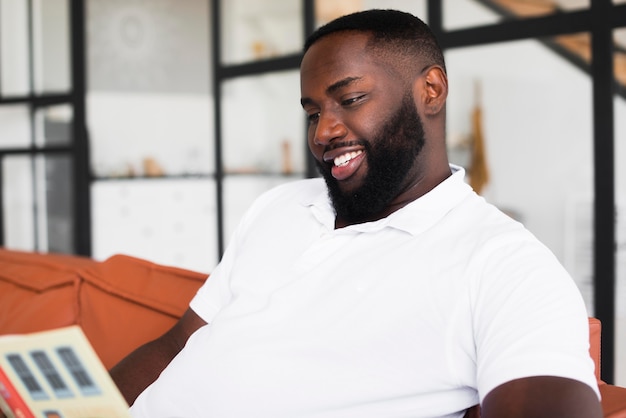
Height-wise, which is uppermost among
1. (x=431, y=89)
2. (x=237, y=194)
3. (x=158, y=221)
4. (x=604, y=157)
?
(x=431, y=89)

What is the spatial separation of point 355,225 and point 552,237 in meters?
1.85

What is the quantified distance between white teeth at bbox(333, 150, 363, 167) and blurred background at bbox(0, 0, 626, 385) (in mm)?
1692

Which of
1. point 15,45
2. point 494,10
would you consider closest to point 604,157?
point 494,10

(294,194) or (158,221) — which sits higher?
(294,194)

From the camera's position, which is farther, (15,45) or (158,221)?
(158,221)

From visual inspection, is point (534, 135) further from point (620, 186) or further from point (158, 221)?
point (158, 221)

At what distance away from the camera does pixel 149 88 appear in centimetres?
575

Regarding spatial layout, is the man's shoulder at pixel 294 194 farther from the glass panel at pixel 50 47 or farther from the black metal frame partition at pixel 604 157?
the glass panel at pixel 50 47

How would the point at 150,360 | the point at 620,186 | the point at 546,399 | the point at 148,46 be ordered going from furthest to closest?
the point at 148,46
the point at 620,186
the point at 150,360
the point at 546,399

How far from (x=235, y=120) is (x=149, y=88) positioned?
1794 mm

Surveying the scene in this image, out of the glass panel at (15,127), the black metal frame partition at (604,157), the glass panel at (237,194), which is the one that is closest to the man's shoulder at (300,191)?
the black metal frame partition at (604,157)

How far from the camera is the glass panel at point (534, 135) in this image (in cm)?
275

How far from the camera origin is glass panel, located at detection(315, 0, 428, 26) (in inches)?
127

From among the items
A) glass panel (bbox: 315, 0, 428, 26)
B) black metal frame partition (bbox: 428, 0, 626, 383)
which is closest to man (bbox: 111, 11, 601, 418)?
black metal frame partition (bbox: 428, 0, 626, 383)
